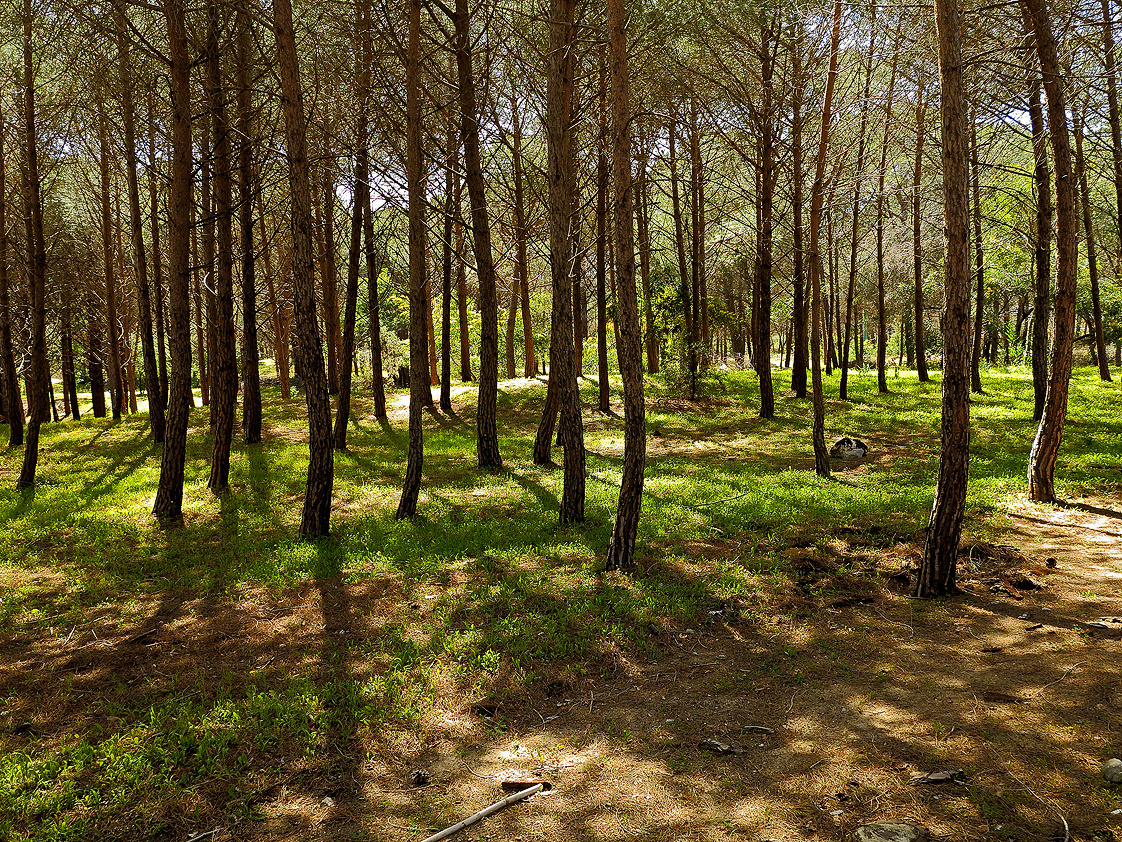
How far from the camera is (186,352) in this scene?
9.88 meters

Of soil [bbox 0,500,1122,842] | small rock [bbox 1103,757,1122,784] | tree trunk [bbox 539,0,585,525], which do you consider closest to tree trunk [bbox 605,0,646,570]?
soil [bbox 0,500,1122,842]

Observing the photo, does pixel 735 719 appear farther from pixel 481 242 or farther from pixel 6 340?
pixel 6 340

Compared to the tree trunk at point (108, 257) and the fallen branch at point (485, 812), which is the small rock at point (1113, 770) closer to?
the fallen branch at point (485, 812)

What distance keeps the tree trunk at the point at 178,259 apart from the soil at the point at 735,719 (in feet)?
11.9

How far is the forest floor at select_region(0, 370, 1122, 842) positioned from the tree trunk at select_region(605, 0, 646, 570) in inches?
44.4

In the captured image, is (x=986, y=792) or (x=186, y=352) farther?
(x=186, y=352)

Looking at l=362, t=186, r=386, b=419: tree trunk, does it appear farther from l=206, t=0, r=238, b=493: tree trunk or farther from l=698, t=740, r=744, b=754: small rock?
l=698, t=740, r=744, b=754: small rock

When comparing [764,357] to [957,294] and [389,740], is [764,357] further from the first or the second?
[389,740]

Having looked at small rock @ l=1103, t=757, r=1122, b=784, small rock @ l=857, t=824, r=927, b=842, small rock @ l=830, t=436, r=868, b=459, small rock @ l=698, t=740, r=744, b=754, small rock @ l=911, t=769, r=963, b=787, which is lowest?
small rock @ l=698, t=740, r=744, b=754

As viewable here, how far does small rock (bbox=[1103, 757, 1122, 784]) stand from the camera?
131 inches

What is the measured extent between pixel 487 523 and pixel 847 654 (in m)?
5.19

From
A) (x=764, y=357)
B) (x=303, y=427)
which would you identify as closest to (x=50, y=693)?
(x=303, y=427)

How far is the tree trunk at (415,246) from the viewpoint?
918cm

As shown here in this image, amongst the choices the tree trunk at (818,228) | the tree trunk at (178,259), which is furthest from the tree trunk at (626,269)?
the tree trunk at (178,259)
